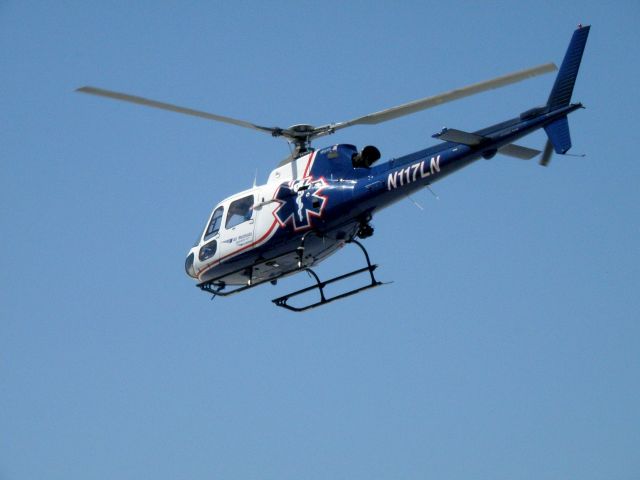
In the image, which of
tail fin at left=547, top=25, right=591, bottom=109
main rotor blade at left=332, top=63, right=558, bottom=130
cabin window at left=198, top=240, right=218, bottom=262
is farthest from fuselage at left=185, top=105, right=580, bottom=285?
main rotor blade at left=332, top=63, right=558, bottom=130

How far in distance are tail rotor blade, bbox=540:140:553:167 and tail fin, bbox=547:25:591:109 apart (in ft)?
3.84

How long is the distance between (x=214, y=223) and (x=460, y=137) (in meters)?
5.54

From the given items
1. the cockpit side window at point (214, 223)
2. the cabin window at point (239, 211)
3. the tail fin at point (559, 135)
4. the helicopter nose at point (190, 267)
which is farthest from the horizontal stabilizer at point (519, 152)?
the helicopter nose at point (190, 267)

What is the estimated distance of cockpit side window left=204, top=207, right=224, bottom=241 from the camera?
22.0 m

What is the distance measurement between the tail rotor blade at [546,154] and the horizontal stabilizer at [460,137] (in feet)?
4.00

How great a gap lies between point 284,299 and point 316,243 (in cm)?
128

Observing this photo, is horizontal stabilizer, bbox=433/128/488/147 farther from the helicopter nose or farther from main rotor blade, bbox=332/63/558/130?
the helicopter nose

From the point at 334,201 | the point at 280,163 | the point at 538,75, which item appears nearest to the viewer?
the point at 538,75

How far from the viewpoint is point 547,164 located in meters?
19.4

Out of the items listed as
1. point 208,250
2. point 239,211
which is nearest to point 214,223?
point 208,250

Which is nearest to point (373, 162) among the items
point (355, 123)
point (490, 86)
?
point (355, 123)

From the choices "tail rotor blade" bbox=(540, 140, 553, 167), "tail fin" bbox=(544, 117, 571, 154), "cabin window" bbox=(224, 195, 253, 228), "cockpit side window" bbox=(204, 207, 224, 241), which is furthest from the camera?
"cockpit side window" bbox=(204, 207, 224, 241)

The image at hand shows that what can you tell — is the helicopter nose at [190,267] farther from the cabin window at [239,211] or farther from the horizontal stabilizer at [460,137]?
the horizontal stabilizer at [460,137]

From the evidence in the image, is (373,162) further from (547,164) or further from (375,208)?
(547,164)
